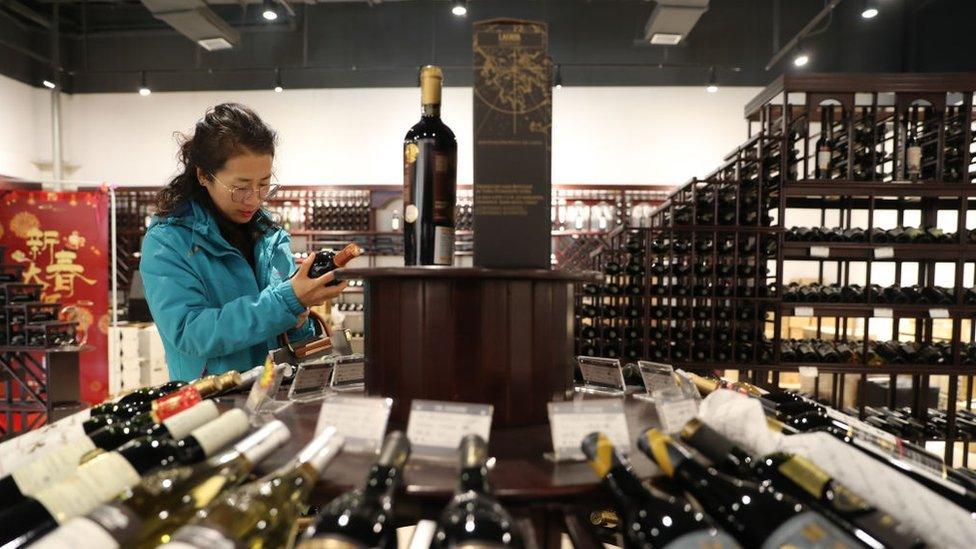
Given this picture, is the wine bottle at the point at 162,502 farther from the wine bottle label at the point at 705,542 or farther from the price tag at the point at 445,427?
the wine bottle label at the point at 705,542

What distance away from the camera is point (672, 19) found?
574 centimetres

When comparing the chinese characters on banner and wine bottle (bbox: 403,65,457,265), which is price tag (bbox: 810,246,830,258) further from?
the chinese characters on banner

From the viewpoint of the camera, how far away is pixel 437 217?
1.10 meters

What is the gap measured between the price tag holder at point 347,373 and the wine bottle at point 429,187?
0.36m

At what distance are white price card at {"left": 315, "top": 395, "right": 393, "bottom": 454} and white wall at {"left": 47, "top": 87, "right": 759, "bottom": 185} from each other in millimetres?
6170

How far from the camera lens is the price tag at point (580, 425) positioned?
83 cm

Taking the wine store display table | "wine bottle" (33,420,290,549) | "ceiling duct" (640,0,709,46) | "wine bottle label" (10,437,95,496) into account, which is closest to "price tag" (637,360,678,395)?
the wine store display table

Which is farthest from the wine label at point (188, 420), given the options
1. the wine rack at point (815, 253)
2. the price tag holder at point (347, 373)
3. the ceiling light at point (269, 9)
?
the ceiling light at point (269, 9)

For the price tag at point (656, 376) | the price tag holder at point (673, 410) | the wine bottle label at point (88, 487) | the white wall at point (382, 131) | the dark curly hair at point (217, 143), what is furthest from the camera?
the white wall at point (382, 131)

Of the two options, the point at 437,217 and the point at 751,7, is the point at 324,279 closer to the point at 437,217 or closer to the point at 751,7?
the point at 437,217

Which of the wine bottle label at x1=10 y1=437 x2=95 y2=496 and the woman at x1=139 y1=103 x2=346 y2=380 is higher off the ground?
the woman at x1=139 y1=103 x2=346 y2=380

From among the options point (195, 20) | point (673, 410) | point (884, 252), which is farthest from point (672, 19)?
point (673, 410)

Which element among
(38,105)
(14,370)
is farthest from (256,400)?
(38,105)

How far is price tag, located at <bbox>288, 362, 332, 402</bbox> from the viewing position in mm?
1214
